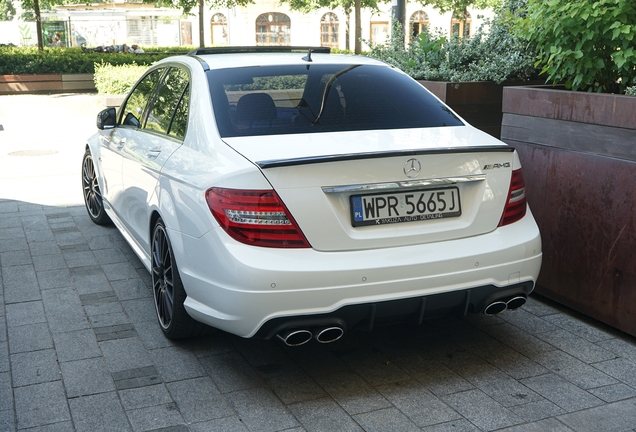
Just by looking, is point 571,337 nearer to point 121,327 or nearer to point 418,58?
point 121,327

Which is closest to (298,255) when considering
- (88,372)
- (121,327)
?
(88,372)

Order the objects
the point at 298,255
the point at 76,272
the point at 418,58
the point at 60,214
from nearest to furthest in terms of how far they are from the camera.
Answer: the point at 298,255 < the point at 76,272 < the point at 418,58 < the point at 60,214

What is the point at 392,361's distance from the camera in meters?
4.13

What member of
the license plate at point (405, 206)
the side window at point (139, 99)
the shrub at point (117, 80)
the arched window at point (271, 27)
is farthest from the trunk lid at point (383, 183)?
the arched window at point (271, 27)

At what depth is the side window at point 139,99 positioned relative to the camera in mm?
5359

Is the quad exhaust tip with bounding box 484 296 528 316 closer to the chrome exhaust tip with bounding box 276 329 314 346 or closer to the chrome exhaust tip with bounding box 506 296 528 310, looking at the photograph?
the chrome exhaust tip with bounding box 506 296 528 310

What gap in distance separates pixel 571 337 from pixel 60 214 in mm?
5319

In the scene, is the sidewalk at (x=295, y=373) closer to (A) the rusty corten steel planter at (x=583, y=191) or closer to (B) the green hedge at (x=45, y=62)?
(A) the rusty corten steel planter at (x=583, y=191)

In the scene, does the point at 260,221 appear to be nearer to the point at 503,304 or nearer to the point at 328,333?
the point at 328,333

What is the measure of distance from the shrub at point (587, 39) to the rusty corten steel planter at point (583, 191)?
29cm

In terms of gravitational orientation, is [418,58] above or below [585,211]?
above

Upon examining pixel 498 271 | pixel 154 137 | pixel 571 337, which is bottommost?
pixel 571 337

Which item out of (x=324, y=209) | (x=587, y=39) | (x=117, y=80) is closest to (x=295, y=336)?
(x=324, y=209)

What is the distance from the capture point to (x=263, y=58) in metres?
4.63
